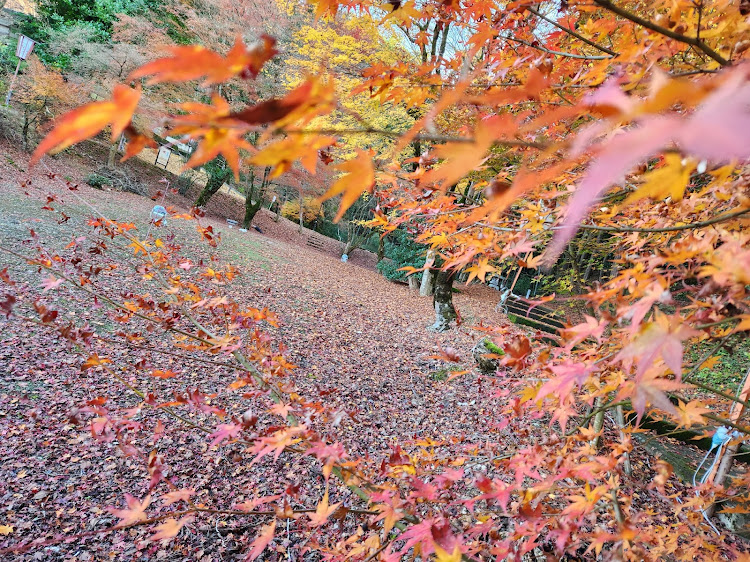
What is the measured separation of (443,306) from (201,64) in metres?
7.85

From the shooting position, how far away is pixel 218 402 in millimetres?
4496

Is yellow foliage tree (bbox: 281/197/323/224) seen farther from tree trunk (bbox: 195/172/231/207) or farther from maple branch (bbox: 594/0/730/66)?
maple branch (bbox: 594/0/730/66)

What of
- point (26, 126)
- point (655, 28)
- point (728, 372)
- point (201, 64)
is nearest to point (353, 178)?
point (201, 64)

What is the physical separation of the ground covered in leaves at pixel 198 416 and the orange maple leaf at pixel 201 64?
1.40 meters

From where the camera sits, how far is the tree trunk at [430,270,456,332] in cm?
802

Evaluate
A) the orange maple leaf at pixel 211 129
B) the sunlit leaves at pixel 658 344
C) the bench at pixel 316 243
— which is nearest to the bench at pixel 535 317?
the sunlit leaves at pixel 658 344

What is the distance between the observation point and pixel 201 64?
454mm

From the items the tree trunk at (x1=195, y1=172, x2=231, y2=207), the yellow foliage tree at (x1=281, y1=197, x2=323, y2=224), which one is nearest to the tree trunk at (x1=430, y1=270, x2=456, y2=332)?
the tree trunk at (x1=195, y1=172, x2=231, y2=207)

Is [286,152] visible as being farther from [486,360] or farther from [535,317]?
[535,317]

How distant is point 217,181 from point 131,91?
16.6 metres

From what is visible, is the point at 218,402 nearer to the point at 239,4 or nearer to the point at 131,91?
the point at 131,91

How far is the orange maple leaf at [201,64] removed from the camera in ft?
1.43

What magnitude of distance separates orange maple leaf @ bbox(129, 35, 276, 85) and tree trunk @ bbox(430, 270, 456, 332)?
7549 millimetres

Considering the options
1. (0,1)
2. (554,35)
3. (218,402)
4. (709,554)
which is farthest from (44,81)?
(709,554)
